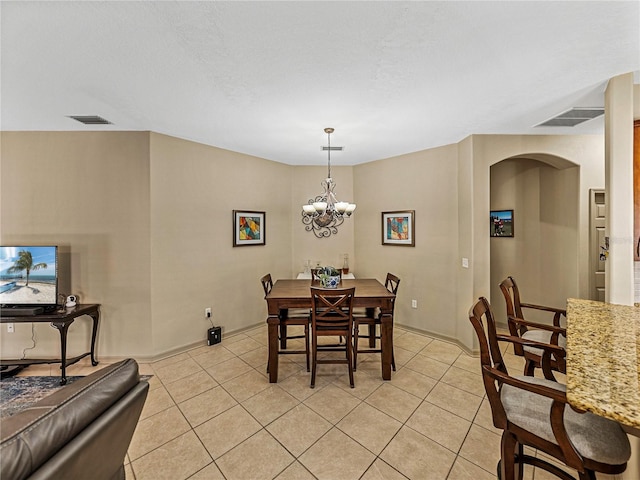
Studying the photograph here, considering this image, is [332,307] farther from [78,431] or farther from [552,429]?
[78,431]

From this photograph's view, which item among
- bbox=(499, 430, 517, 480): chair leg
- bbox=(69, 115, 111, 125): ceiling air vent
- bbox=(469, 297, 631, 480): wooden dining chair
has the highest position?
bbox=(69, 115, 111, 125): ceiling air vent

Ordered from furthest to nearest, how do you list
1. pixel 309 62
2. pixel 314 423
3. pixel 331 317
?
pixel 331 317 < pixel 314 423 < pixel 309 62

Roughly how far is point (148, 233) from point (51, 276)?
102 cm

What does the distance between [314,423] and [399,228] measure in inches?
116

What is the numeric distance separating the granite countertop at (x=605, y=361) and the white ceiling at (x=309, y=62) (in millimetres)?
1758

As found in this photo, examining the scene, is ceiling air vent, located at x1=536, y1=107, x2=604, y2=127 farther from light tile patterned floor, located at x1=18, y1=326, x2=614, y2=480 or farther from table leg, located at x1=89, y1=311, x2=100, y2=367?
table leg, located at x1=89, y1=311, x2=100, y2=367

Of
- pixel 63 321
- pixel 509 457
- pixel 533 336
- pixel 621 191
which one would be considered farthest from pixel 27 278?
pixel 621 191

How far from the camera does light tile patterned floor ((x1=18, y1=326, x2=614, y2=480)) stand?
169cm

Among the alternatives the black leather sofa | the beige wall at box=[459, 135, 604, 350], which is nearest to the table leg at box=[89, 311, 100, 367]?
the black leather sofa

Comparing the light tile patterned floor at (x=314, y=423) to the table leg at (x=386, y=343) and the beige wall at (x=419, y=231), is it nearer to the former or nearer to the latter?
the table leg at (x=386, y=343)

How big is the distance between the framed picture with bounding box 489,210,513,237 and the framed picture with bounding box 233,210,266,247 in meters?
3.57

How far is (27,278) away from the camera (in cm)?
275

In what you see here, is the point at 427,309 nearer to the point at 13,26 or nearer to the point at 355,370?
the point at 355,370

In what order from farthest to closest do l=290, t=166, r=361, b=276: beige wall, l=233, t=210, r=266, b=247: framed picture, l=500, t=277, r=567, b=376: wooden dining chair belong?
l=290, t=166, r=361, b=276: beige wall → l=233, t=210, r=266, b=247: framed picture → l=500, t=277, r=567, b=376: wooden dining chair
